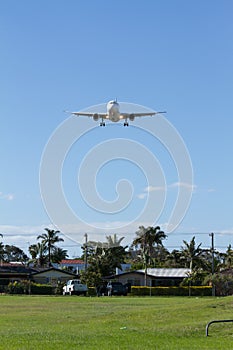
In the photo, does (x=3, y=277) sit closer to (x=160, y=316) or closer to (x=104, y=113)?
(x=104, y=113)

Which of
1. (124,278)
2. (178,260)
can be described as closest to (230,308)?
(124,278)

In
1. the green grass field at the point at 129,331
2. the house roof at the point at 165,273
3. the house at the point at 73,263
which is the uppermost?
the house at the point at 73,263

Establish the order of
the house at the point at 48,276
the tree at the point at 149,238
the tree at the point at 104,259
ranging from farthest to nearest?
the tree at the point at 149,238
the house at the point at 48,276
the tree at the point at 104,259

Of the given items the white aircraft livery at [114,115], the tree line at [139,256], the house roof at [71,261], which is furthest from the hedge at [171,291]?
the house roof at [71,261]

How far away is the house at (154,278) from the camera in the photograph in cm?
9725

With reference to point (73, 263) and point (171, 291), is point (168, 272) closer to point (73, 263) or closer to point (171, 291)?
point (171, 291)

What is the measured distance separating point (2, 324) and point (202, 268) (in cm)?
7388

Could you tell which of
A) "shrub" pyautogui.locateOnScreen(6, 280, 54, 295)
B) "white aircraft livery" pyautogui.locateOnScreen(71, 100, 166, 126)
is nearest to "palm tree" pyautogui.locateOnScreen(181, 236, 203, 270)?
"shrub" pyautogui.locateOnScreen(6, 280, 54, 295)

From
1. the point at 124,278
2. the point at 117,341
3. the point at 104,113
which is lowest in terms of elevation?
the point at 117,341

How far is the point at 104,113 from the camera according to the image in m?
48.8

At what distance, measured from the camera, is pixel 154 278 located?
97.4 m

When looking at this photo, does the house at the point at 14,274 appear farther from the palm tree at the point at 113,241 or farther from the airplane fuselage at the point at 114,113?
the airplane fuselage at the point at 114,113

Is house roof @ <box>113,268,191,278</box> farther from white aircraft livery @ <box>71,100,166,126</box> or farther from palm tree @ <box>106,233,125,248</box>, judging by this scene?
white aircraft livery @ <box>71,100,166,126</box>

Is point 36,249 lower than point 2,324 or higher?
higher
